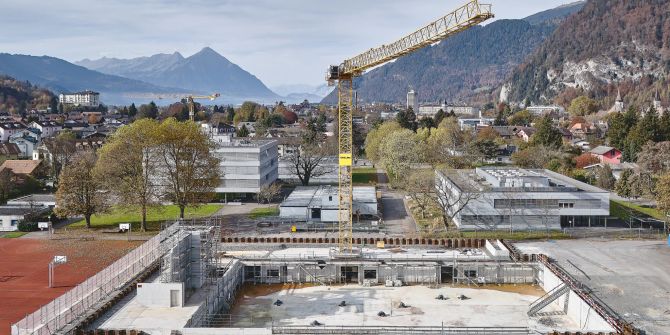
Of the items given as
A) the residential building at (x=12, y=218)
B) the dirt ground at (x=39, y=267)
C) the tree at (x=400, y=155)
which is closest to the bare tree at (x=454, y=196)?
the tree at (x=400, y=155)

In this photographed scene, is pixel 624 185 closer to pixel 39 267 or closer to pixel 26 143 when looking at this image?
pixel 39 267

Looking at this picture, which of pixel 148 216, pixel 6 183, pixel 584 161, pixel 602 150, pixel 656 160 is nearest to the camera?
pixel 148 216

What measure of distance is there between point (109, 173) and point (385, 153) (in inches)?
1500

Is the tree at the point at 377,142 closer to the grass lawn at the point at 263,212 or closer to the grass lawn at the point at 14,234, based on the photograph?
the grass lawn at the point at 263,212

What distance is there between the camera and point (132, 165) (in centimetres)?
5609

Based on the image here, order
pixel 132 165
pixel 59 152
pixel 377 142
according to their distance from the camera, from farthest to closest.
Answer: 1. pixel 377 142
2. pixel 59 152
3. pixel 132 165

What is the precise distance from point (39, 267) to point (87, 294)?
476 inches

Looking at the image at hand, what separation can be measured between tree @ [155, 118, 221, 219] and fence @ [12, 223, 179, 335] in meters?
14.2

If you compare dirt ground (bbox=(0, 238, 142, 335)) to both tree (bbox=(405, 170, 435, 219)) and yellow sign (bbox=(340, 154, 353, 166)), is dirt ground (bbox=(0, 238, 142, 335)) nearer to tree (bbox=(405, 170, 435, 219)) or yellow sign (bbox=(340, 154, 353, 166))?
yellow sign (bbox=(340, 154, 353, 166))

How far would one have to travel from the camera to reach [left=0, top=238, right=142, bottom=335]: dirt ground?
35375 millimetres

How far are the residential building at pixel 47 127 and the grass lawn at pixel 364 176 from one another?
6378 cm

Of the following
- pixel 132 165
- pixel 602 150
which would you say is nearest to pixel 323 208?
pixel 132 165

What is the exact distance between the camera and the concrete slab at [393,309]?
3319 centimetres

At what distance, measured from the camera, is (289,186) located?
267 feet
